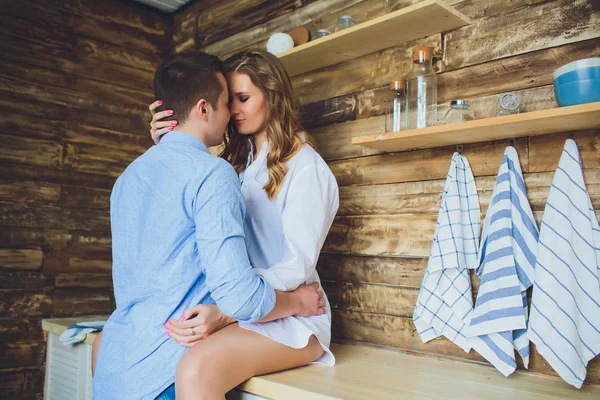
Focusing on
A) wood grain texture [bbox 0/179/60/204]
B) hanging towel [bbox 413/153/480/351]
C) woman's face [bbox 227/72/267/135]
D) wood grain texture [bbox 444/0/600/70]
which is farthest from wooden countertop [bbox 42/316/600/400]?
wood grain texture [bbox 0/179/60/204]

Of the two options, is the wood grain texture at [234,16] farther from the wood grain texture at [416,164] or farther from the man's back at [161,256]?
the man's back at [161,256]

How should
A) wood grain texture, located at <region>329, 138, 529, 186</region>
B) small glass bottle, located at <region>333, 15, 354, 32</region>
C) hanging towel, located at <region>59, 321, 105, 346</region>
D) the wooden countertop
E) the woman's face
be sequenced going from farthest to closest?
hanging towel, located at <region>59, 321, 105, 346</region> < small glass bottle, located at <region>333, 15, 354, 32</region> < the woman's face < wood grain texture, located at <region>329, 138, 529, 186</region> < the wooden countertop

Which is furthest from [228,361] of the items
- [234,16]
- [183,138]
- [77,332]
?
[234,16]

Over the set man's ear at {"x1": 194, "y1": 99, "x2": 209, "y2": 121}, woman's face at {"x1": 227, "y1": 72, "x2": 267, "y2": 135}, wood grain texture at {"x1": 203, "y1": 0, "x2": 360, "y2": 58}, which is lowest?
man's ear at {"x1": 194, "y1": 99, "x2": 209, "y2": 121}

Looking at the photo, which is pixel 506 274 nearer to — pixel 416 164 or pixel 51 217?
pixel 416 164

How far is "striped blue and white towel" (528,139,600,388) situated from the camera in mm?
1511

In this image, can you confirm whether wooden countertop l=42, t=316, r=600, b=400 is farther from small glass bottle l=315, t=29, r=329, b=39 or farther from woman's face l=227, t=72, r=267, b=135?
small glass bottle l=315, t=29, r=329, b=39

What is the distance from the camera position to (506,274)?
165 cm

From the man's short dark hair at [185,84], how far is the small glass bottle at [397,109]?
0.59 m

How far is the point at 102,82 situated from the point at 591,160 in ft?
7.52

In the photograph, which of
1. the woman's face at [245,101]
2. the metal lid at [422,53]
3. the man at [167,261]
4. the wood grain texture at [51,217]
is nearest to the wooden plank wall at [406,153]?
the metal lid at [422,53]

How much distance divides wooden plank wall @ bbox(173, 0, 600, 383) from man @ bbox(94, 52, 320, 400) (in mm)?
703

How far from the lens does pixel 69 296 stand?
2738mm

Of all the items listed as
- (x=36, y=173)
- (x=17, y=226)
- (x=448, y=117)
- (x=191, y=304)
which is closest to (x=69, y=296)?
(x=17, y=226)
